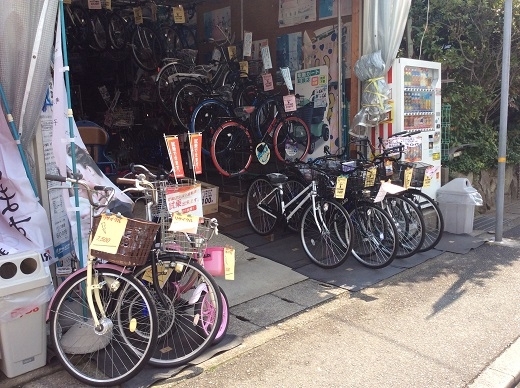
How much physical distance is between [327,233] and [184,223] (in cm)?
248

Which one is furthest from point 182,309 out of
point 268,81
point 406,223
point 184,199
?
point 268,81

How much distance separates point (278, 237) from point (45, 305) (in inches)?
147

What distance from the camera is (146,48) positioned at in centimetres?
875

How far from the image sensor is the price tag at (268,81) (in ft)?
25.6

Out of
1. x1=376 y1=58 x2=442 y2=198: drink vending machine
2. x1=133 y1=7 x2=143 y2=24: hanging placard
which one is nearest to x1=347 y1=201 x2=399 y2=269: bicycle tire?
x1=376 y1=58 x2=442 y2=198: drink vending machine

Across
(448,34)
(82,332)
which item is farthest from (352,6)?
(82,332)

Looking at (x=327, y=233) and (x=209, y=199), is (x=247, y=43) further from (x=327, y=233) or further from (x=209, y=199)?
(x=327, y=233)

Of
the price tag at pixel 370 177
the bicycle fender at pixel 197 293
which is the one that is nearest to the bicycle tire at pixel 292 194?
the price tag at pixel 370 177

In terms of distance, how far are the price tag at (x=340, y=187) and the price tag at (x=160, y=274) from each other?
2.52 meters

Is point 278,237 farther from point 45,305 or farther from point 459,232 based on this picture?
point 45,305

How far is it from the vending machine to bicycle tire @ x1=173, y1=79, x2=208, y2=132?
114 inches

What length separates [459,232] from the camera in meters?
6.99

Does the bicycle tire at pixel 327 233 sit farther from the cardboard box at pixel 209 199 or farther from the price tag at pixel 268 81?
the price tag at pixel 268 81


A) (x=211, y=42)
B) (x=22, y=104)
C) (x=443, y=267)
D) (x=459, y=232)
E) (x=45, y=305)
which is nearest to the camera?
(x=45, y=305)
